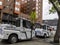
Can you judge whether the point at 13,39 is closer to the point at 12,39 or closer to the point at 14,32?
the point at 12,39

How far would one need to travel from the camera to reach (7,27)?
1402 cm

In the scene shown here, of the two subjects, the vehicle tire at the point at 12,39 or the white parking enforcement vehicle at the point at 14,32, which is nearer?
the white parking enforcement vehicle at the point at 14,32

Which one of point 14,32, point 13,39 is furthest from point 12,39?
point 14,32

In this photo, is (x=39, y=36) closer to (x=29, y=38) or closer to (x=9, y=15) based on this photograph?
(x=29, y=38)

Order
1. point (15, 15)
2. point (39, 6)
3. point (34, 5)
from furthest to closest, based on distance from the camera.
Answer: point (39, 6), point (34, 5), point (15, 15)

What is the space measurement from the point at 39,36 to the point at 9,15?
21.9 metres

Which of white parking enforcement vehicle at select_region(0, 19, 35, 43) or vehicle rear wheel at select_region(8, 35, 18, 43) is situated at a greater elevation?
white parking enforcement vehicle at select_region(0, 19, 35, 43)

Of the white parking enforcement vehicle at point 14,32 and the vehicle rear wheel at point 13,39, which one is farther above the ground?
the white parking enforcement vehicle at point 14,32

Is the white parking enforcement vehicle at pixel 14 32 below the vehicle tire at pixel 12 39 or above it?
above

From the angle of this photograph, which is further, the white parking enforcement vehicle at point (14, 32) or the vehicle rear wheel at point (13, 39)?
the vehicle rear wheel at point (13, 39)

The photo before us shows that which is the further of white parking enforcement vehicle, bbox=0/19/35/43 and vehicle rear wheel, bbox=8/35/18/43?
vehicle rear wheel, bbox=8/35/18/43

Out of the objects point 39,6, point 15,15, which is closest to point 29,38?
point 15,15

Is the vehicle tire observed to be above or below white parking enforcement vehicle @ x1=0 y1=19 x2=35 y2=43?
below

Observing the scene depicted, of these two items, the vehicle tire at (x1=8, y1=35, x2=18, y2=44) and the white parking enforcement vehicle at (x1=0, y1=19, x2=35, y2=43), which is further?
the vehicle tire at (x1=8, y1=35, x2=18, y2=44)
